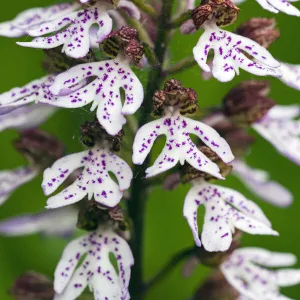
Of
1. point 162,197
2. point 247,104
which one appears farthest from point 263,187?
point 162,197

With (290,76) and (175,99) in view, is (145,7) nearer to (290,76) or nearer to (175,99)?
(175,99)

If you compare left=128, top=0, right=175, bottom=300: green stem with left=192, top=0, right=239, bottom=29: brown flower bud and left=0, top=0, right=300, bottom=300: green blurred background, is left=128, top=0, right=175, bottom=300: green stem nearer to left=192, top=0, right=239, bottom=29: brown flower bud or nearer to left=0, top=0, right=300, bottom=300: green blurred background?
left=192, top=0, right=239, bottom=29: brown flower bud

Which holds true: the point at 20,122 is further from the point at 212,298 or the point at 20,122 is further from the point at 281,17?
the point at 281,17

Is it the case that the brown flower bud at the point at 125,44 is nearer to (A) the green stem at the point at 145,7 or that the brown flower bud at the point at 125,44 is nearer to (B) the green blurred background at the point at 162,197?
(A) the green stem at the point at 145,7

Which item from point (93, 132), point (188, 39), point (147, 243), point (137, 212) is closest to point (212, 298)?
point (137, 212)

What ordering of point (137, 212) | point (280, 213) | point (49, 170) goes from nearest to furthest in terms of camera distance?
1. point (49, 170)
2. point (137, 212)
3. point (280, 213)

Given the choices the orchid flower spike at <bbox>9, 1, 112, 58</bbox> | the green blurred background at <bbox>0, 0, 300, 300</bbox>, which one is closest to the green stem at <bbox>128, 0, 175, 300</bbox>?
the orchid flower spike at <bbox>9, 1, 112, 58</bbox>
